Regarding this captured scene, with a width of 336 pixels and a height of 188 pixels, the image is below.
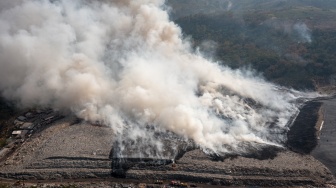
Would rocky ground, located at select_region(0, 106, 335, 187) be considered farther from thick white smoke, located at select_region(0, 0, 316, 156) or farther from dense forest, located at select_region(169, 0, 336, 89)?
dense forest, located at select_region(169, 0, 336, 89)

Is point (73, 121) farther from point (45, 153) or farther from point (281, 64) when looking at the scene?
point (281, 64)

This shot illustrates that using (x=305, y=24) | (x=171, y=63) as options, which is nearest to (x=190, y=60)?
(x=171, y=63)

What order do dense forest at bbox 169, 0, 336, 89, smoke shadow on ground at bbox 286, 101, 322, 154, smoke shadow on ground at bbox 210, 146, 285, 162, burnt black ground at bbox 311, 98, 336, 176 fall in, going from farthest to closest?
dense forest at bbox 169, 0, 336, 89, smoke shadow on ground at bbox 286, 101, 322, 154, burnt black ground at bbox 311, 98, 336, 176, smoke shadow on ground at bbox 210, 146, 285, 162

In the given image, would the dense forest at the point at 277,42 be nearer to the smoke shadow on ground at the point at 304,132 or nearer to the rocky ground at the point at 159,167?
the smoke shadow on ground at the point at 304,132

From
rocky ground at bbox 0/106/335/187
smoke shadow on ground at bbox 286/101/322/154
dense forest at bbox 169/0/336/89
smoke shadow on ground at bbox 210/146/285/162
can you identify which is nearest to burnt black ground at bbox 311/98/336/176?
smoke shadow on ground at bbox 286/101/322/154

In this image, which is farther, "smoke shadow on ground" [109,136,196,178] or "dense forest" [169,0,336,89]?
"dense forest" [169,0,336,89]

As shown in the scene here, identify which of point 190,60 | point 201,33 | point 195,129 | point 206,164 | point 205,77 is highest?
point 201,33

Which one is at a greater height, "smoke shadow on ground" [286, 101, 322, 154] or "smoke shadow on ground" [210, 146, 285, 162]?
"smoke shadow on ground" [286, 101, 322, 154]
